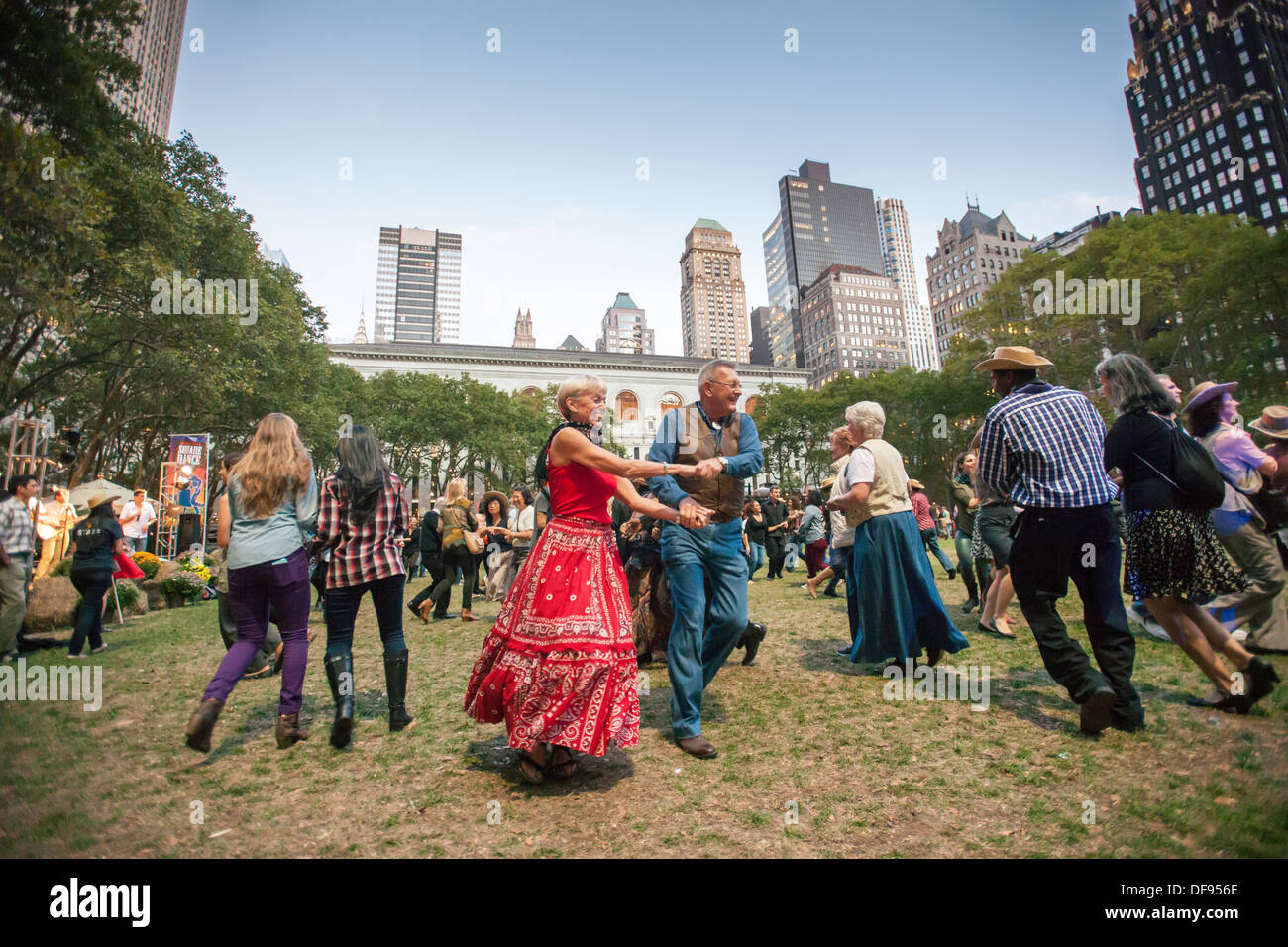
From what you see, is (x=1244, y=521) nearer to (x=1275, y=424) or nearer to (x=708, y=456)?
(x=1275, y=424)

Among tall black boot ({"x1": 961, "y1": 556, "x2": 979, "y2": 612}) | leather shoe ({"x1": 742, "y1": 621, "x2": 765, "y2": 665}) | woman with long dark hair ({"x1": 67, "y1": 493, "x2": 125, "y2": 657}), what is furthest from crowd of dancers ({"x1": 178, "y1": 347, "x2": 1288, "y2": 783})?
woman with long dark hair ({"x1": 67, "y1": 493, "x2": 125, "y2": 657})

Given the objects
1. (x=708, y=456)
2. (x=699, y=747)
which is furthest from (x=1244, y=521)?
(x=699, y=747)

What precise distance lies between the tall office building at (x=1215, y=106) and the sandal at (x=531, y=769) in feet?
311

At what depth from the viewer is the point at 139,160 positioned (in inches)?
662

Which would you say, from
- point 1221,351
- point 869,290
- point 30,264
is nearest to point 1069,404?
point 30,264

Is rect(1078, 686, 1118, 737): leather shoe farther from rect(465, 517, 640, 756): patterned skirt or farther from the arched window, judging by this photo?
the arched window

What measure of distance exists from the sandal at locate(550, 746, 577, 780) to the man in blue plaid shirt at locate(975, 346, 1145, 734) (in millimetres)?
2857

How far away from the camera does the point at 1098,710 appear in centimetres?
335

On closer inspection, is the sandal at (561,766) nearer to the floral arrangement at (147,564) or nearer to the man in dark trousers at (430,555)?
the man in dark trousers at (430,555)

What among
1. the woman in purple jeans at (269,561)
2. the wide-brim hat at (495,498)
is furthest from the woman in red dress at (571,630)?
the wide-brim hat at (495,498)

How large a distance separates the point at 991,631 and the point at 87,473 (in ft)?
107

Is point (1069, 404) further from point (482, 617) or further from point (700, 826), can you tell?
point (482, 617)

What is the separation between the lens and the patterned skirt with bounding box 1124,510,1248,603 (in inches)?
146

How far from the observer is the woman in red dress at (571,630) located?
3016 mm
